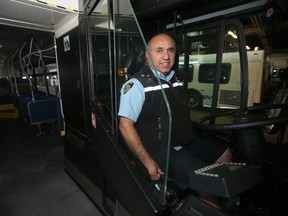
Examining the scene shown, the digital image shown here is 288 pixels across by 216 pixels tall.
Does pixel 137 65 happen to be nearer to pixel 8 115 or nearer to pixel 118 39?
pixel 118 39

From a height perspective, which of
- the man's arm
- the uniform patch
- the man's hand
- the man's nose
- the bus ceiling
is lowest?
the man's hand

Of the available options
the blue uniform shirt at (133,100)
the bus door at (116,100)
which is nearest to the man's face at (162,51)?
the bus door at (116,100)

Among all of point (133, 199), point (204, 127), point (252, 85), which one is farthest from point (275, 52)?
point (133, 199)

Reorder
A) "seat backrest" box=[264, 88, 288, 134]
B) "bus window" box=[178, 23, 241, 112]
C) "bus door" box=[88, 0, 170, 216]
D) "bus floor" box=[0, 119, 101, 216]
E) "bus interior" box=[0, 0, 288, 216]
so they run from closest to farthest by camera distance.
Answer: "bus interior" box=[0, 0, 288, 216]
"bus door" box=[88, 0, 170, 216]
"seat backrest" box=[264, 88, 288, 134]
"bus floor" box=[0, 119, 101, 216]
"bus window" box=[178, 23, 241, 112]

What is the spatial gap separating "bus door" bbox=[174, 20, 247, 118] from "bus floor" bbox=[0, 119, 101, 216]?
1.89 meters

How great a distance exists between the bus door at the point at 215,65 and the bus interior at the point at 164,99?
11 millimetres

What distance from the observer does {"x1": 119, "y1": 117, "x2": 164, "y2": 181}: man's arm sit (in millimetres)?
1107

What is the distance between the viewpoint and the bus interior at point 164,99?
3.09 feet

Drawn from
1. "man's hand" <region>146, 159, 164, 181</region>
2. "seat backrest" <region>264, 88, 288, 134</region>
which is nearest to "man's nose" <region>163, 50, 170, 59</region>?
"man's hand" <region>146, 159, 164, 181</region>

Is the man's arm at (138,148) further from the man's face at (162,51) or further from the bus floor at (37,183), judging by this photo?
the bus floor at (37,183)

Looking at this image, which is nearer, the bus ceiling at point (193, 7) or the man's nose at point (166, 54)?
the man's nose at point (166, 54)

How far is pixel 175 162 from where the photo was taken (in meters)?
1.19

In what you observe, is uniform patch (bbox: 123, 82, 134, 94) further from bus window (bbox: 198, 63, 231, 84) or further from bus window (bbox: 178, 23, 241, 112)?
bus window (bbox: 198, 63, 231, 84)

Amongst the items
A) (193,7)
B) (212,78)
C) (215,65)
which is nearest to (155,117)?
(215,65)
